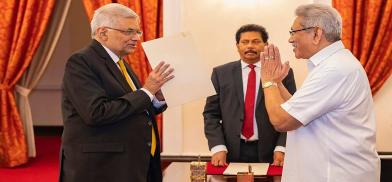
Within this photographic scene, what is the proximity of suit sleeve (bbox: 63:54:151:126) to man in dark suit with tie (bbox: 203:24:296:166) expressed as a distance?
3.36ft

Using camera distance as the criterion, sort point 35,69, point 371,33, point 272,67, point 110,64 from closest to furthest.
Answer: point 272,67
point 110,64
point 371,33
point 35,69

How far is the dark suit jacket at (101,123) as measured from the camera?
267cm

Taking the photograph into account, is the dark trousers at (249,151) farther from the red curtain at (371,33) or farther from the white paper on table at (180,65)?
the red curtain at (371,33)

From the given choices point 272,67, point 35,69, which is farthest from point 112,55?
point 35,69

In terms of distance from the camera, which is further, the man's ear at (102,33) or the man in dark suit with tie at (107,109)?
the man's ear at (102,33)

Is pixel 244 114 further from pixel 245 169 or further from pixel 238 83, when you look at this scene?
pixel 245 169

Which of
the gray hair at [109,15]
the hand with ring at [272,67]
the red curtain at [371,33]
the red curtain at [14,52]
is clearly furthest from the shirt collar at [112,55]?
the red curtain at [14,52]

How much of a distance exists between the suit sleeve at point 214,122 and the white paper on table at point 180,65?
846 millimetres

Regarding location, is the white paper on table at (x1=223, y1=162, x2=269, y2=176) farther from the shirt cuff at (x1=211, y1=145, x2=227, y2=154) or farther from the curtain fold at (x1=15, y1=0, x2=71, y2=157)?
the curtain fold at (x1=15, y1=0, x2=71, y2=157)

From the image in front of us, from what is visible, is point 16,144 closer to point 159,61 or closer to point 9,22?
point 9,22

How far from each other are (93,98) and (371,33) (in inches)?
125

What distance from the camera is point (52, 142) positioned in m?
7.73

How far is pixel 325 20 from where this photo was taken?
243 cm

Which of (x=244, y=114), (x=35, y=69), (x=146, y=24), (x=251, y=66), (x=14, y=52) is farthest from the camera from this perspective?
(x=35, y=69)
